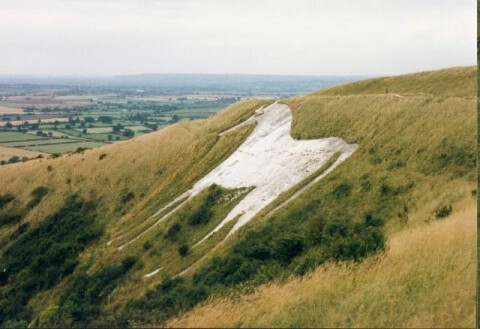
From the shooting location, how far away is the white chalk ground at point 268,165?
114 feet

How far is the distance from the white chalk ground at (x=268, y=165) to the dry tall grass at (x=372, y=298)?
20041mm

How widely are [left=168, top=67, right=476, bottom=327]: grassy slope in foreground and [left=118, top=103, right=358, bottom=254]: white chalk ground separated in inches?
62.4

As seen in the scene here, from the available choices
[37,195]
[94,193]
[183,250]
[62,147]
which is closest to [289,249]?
[183,250]

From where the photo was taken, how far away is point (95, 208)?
46219 millimetres

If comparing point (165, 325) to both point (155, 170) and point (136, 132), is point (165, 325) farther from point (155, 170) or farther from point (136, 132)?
point (136, 132)

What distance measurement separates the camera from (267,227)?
27.9 meters

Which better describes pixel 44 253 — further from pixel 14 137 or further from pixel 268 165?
pixel 14 137

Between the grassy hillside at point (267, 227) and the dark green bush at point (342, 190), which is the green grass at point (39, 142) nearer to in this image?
the grassy hillside at point (267, 227)

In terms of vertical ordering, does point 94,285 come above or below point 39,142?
above

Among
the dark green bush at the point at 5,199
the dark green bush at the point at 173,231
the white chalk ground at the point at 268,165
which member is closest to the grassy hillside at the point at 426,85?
the white chalk ground at the point at 268,165

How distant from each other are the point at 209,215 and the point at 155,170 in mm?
16064

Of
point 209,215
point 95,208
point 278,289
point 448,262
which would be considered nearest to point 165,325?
point 278,289

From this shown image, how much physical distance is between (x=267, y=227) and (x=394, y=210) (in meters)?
7.45

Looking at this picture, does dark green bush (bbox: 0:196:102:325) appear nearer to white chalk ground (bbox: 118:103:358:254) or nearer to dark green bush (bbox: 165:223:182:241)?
white chalk ground (bbox: 118:103:358:254)
